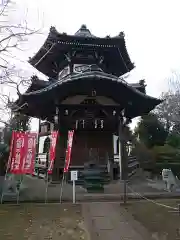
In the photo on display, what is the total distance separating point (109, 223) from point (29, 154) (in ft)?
15.7

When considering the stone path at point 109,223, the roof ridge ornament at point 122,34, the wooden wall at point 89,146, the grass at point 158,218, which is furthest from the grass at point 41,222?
the roof ridge ornament at point 122,34

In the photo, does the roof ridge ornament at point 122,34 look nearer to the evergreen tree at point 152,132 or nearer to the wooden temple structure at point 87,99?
the wooden temple structure at point 87,99

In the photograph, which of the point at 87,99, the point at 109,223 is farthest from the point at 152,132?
the point at 109,223

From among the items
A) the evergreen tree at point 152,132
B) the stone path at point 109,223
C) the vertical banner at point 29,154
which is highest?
the evergreen tree at point 152,132

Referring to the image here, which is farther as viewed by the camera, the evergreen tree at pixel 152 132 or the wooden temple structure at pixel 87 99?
the evergreen tree at pixel 152 132

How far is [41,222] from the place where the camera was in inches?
322

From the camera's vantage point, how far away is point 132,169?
19719 mm

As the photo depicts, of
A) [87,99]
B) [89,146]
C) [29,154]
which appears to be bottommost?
[29,154]

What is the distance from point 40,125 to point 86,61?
755cm

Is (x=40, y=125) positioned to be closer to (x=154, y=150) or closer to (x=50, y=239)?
(x=154, y=150)

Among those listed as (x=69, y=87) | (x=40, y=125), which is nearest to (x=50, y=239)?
(x=69, y=87)

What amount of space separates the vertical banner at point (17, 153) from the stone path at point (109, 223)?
3214mm

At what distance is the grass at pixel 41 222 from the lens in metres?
7.14

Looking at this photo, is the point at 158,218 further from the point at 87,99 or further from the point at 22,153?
the point at 87,99
